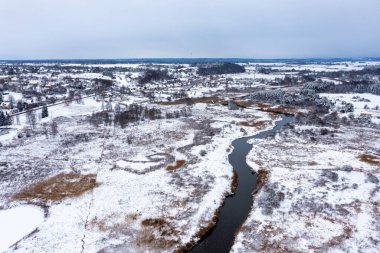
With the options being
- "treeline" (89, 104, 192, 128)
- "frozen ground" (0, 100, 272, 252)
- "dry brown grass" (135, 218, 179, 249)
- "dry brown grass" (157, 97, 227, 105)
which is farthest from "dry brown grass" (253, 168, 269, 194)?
"dry brown grass" (157, 97, 227, 105)

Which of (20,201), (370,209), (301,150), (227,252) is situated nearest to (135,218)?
(227,252)

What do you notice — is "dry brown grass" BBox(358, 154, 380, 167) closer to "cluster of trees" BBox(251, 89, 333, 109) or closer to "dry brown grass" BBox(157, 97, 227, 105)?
"cluster of trees" BBox(251, 89, 333, 109)

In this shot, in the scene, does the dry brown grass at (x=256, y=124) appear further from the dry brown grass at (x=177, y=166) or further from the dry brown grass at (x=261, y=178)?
the dry brown grass at (x=177, y=166)

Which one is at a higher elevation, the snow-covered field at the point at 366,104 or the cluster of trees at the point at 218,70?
the cluster of trees at the point at 218,70

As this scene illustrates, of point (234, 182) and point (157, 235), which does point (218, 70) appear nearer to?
point (234, 182)

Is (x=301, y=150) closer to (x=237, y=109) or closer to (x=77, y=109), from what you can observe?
(x=237, y=109)

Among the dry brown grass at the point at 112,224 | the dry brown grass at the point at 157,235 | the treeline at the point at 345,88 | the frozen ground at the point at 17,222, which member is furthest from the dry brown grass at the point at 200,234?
the treeline at the point at 345,88
